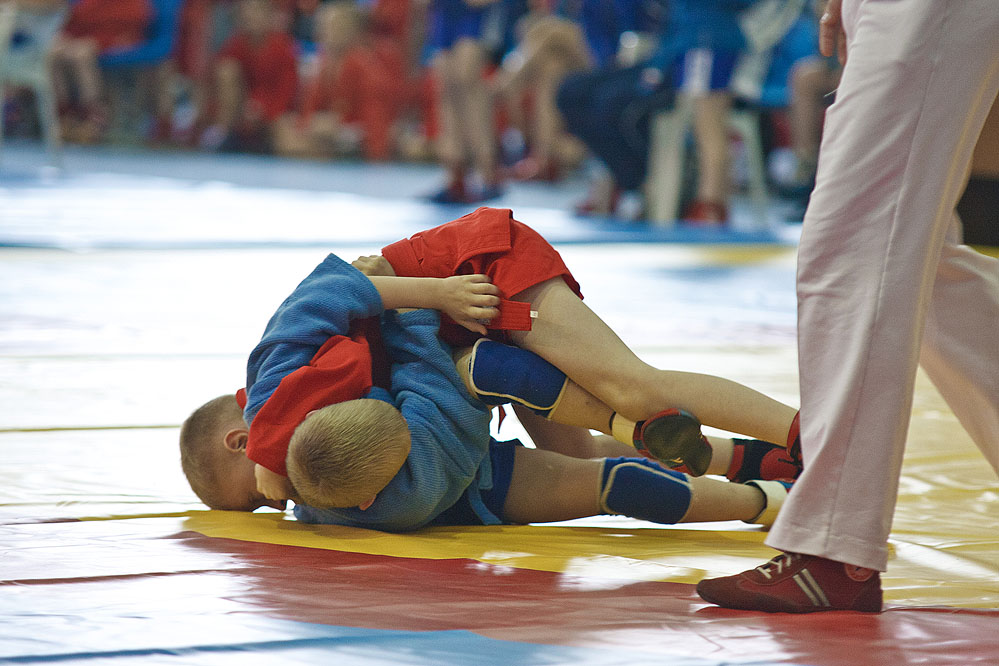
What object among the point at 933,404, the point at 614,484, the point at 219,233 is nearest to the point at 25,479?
the point at 614,484

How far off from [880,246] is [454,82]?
20.5 ft

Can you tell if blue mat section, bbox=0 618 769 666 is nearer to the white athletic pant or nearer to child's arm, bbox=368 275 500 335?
the white athletic pant

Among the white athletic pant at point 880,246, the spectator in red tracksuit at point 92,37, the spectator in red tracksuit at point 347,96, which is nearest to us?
the white athletic pant at point 880,246

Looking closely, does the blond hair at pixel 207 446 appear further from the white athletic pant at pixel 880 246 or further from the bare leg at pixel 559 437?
the white athletic pant at pixel 880 246

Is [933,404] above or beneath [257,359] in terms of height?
beneath

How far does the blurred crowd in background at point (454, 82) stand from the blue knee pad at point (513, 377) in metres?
4.21

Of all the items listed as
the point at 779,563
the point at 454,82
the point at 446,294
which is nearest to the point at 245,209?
the point at 454,82

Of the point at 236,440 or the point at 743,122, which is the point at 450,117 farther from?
the point at 236,440

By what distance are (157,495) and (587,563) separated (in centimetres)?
64

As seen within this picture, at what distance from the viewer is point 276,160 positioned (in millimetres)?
10117

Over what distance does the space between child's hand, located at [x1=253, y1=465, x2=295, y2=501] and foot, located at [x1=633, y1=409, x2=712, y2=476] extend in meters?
0.44

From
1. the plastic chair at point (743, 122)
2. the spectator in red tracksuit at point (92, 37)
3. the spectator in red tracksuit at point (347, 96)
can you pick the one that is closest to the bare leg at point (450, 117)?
the plastic chair at point (743, 122)

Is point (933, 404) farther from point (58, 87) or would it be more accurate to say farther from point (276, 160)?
point (58, 87)

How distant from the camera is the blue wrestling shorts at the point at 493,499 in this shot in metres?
1.67
